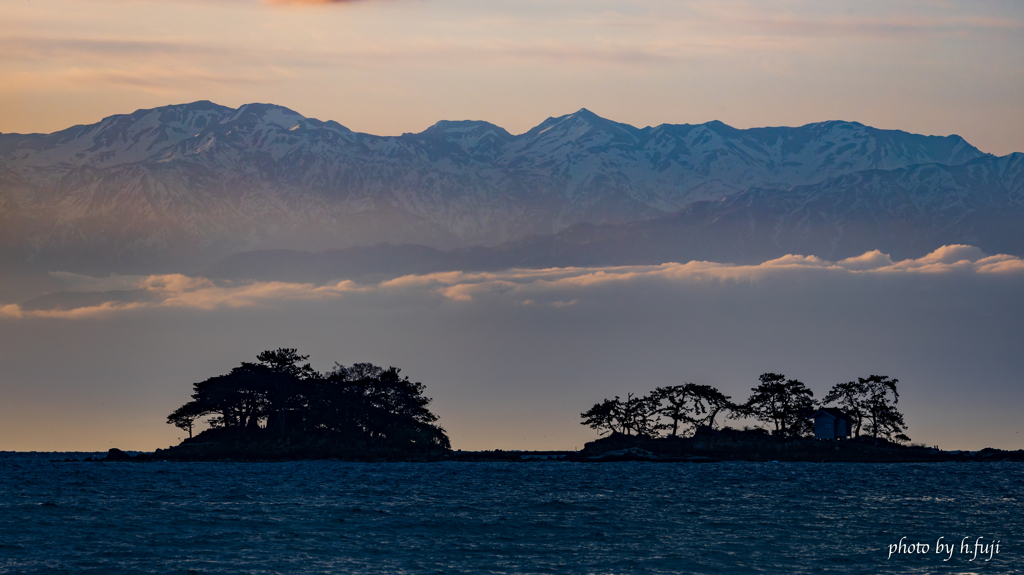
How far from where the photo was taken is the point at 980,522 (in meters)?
62.5

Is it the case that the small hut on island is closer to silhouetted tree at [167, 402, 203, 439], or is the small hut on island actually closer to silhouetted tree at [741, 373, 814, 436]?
silhouetted tree at [741, 373, 814, 436]

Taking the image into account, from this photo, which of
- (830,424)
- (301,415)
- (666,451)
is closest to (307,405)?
(301,415)

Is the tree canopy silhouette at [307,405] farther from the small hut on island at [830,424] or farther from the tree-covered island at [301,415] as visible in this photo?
the small hut on island at [830,424]

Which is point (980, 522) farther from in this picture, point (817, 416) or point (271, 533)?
point (817, 416)

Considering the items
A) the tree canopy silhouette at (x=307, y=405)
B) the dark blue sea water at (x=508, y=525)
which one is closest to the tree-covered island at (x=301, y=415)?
the tree canopy silhouette at (x=307, y=405)

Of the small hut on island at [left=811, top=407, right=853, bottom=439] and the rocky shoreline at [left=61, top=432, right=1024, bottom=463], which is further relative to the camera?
the small hut on island at [left=811, top=407, right=853, bottom=439]

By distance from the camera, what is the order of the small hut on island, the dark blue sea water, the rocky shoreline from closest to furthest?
Answer: the dark blue sea water < the rocky shoreline < the small hut on island

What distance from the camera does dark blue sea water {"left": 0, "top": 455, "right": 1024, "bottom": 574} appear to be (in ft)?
158

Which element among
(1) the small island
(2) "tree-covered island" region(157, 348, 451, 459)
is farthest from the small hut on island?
(2) "tree-covered island" region(157, 348, 451, 459)

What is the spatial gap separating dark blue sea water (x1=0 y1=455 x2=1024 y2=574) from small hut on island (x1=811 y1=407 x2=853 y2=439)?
55.6 m

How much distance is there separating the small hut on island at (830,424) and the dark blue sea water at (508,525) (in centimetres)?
5559

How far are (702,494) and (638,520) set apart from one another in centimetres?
2117

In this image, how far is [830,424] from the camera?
527 ft

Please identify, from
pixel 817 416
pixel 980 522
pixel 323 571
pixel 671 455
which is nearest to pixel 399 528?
pixel 323 571
